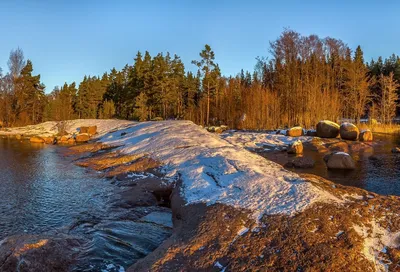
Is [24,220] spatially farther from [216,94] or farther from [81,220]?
[216,94]

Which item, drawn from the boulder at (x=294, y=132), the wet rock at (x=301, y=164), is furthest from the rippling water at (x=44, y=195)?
the boulder at (x=294, y=132)

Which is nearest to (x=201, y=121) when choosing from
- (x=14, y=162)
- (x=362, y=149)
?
(x=362, y=149)

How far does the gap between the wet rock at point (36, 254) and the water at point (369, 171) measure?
9.73 meters

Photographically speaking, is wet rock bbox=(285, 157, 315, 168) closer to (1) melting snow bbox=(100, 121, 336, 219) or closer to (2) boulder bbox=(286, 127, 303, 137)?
(1) melting snow bbox=(100, 121, 336, 219)

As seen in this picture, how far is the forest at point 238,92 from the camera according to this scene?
34.4 metres

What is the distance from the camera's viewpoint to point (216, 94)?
1751 inches

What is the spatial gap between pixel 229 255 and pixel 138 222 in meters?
3.50

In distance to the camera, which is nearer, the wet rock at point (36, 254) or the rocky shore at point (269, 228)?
the rocky shore at point (269, 228)

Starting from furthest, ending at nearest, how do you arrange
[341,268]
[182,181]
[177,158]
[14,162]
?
1. [14,162]
2. [177,158]
3. [182,181]
4. [341,268]

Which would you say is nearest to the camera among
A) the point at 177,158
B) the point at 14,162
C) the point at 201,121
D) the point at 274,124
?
the point at 177,158

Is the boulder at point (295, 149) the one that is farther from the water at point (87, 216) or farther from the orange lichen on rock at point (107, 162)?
the water at point (87, 216)

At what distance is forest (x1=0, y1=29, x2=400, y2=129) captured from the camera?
34375 millimetres

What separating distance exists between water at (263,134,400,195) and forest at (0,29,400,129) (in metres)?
14.0

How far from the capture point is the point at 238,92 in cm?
3928
